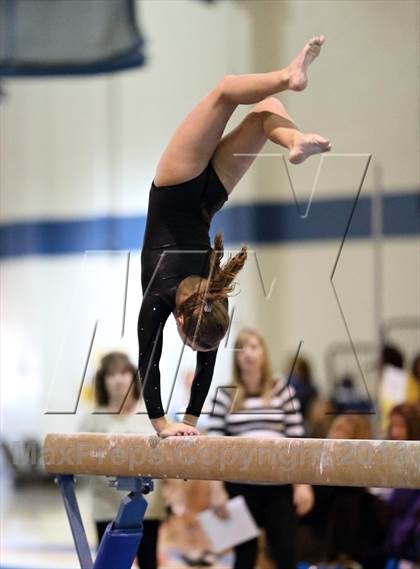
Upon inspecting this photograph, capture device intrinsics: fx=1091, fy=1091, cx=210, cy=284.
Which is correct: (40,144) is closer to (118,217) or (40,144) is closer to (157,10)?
(118,217)

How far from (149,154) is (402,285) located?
2208 mm

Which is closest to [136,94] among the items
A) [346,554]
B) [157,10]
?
[157,10]

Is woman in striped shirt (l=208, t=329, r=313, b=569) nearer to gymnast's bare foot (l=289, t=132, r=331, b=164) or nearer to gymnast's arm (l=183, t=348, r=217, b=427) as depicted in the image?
gymnast's arm (l=183, t=348, r=217, b=427)

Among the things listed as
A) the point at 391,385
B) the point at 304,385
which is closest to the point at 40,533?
the point at 304,385

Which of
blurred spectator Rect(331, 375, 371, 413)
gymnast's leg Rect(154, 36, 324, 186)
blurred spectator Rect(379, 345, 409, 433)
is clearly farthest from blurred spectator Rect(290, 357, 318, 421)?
gymnast's leg Rect(154, 36, 324, 186)

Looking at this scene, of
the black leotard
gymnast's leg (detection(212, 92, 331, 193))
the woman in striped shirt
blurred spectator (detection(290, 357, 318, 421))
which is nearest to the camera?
gymnast's leg (detection(212, 92, 331, 193))

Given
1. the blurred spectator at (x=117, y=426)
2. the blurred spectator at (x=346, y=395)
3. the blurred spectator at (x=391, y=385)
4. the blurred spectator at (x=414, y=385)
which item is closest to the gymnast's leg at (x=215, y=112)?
the blurred spectator at (x=117, y=426)

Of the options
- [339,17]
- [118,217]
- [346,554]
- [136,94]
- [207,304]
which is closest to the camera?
[207,304]

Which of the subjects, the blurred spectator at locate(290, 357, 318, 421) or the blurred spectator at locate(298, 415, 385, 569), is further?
the blurred spectator at locate(290, 357, 318, 421)

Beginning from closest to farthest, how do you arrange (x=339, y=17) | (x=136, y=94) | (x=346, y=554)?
(x=339, y=17) < (x=346, y=554) < (x=136, y=94)

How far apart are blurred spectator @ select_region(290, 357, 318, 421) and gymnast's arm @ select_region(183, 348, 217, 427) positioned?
→ 13.1 feet

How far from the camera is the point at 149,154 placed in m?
8.51

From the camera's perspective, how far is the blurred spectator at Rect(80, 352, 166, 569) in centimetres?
465

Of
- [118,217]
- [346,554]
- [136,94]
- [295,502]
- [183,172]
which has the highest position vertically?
[183,172]
